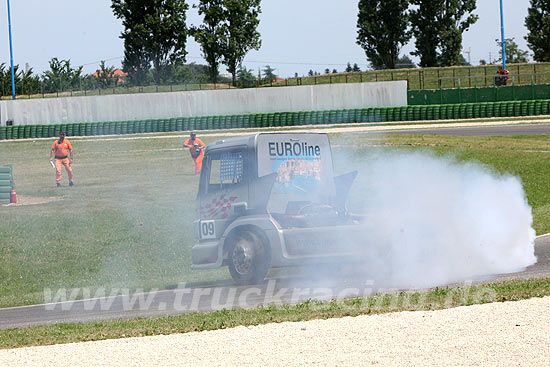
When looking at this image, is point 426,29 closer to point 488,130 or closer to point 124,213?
point 488,130

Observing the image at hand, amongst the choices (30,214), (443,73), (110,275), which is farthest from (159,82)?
(110,275)

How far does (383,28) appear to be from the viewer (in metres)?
88.6

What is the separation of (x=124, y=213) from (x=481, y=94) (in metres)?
40.2

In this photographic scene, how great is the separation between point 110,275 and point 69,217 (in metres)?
6.05

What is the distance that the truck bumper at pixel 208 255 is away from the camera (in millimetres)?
12031

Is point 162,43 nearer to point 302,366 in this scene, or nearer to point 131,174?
point 131,174

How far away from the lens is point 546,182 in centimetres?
2394

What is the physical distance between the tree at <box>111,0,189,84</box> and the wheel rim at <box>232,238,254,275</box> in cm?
7335

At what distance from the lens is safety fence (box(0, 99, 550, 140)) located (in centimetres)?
4919

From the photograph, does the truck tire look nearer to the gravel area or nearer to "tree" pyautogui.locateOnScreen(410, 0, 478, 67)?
the gravel area

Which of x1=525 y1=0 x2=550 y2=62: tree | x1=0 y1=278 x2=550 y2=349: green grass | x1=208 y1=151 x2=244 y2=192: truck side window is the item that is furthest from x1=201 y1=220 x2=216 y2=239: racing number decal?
x1=525 y1=0 x2=550 y2=62: tree

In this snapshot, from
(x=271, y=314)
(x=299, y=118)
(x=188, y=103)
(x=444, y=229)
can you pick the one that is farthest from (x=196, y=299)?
(x=188, y=103)

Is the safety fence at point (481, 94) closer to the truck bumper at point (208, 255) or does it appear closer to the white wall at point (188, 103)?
the white wall at point (188, 103)

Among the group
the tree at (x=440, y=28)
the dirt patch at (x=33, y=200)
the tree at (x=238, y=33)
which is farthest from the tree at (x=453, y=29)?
the dirt patch at (x=33, y=200)
